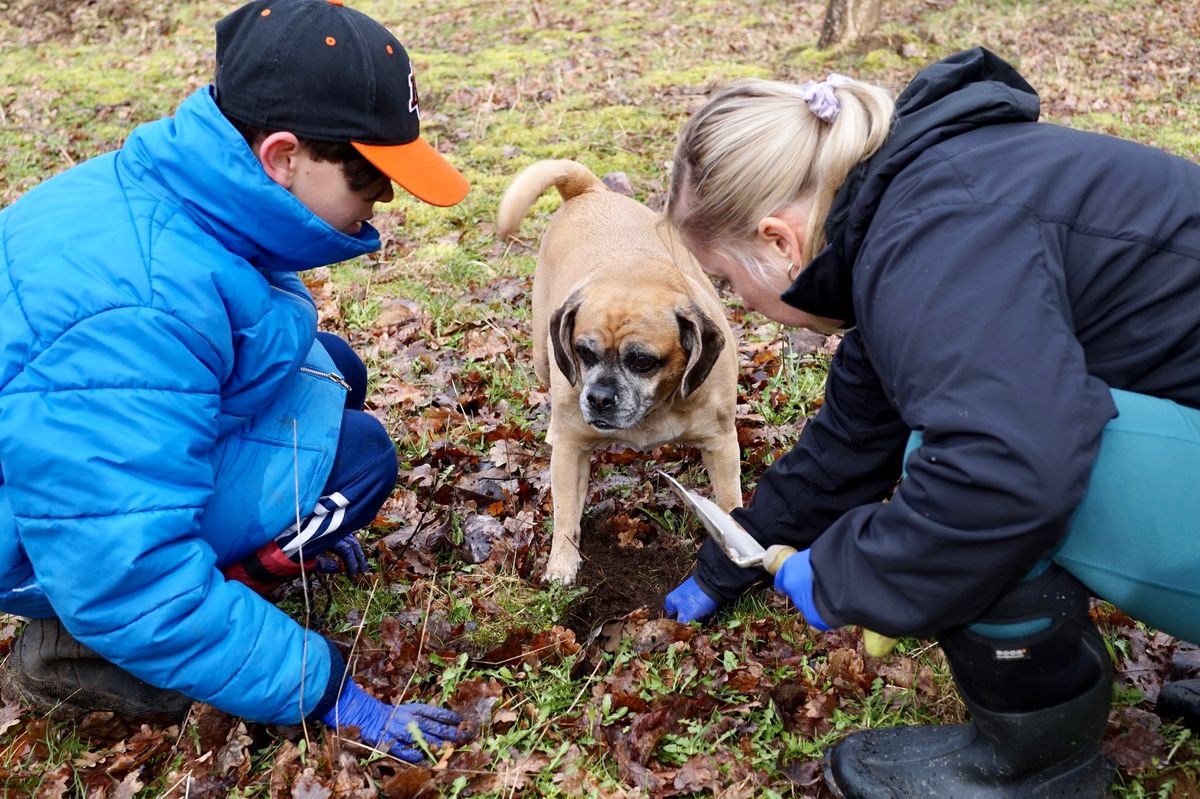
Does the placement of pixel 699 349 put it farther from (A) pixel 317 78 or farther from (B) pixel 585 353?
(A) pixel 317 78

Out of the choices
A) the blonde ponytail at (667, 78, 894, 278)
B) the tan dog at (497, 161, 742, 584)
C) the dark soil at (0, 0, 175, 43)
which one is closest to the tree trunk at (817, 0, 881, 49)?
the tan dog at (497, 161, 742, 584)

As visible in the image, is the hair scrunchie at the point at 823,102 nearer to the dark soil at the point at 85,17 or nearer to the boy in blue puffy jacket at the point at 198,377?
the boy in blue puffy jacket at the point at 198,377

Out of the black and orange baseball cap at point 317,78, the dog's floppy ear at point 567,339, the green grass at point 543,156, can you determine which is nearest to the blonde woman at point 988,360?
the green grass at point 543,156

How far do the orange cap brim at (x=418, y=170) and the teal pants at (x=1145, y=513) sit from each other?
72.6 inches

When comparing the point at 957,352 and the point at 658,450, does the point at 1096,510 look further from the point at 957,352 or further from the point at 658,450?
the point at 658,450

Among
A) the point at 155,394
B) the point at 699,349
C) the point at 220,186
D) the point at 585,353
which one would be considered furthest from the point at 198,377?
the point at 699,349

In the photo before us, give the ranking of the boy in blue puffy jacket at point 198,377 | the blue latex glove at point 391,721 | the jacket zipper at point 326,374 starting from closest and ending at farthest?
the boy in blue puffy jacket at point 198,377 → the blue latex glove at point 391,721 → the jacket zipper at point 326,374

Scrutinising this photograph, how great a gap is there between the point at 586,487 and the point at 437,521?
26.0 inches

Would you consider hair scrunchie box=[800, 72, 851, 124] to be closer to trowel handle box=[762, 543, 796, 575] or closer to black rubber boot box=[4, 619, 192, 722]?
trowel handle box=[762, 543, 796, 575]

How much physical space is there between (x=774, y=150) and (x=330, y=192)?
1235 mm

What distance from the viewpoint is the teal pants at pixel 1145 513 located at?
2004mm

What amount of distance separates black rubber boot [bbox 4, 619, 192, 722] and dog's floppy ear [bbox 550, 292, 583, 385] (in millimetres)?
1901

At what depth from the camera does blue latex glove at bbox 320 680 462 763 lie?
2750 millimetres

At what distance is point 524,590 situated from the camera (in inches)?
137
